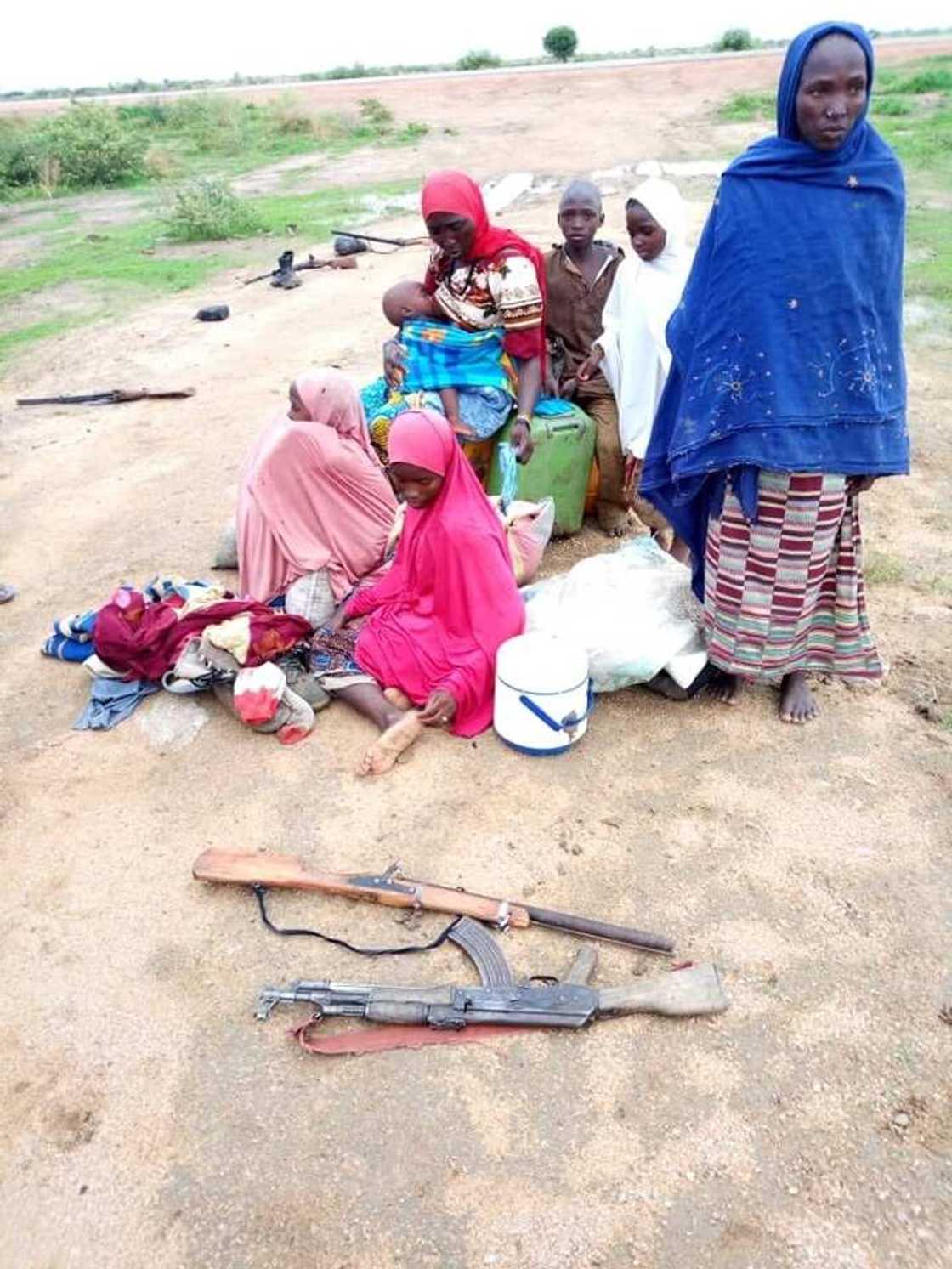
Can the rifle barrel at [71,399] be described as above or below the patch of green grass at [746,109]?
below

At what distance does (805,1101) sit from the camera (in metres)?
2.15

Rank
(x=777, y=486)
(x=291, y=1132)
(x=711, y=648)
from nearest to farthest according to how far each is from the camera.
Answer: (x=291, y=1132), (x=777, y=486), (x=711, y=648)

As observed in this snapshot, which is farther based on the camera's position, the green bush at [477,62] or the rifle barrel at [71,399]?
the green bush at [477,62]

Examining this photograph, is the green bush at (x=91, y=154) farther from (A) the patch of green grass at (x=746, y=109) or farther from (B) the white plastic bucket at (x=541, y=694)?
(B) the white plastic bucket at (x=541, y=694)

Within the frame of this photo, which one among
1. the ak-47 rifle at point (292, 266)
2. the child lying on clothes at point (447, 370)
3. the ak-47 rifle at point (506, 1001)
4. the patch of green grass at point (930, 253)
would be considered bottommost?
the ak-47 rifle at point (506, 1001)

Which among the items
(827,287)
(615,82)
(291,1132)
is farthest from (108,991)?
(615,82)

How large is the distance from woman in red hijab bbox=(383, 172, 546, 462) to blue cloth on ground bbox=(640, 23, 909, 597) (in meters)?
1.35

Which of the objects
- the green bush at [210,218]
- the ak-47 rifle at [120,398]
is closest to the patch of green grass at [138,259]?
the green bush at [210,218]

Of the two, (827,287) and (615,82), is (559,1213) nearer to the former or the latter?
(827,287)

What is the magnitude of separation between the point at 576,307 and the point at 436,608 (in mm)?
Result: 1965

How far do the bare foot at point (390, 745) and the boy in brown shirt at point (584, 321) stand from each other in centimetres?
187

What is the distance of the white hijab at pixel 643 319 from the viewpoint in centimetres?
389

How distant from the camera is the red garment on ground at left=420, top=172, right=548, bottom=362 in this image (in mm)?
3982

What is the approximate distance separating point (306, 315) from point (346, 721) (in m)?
6.66
